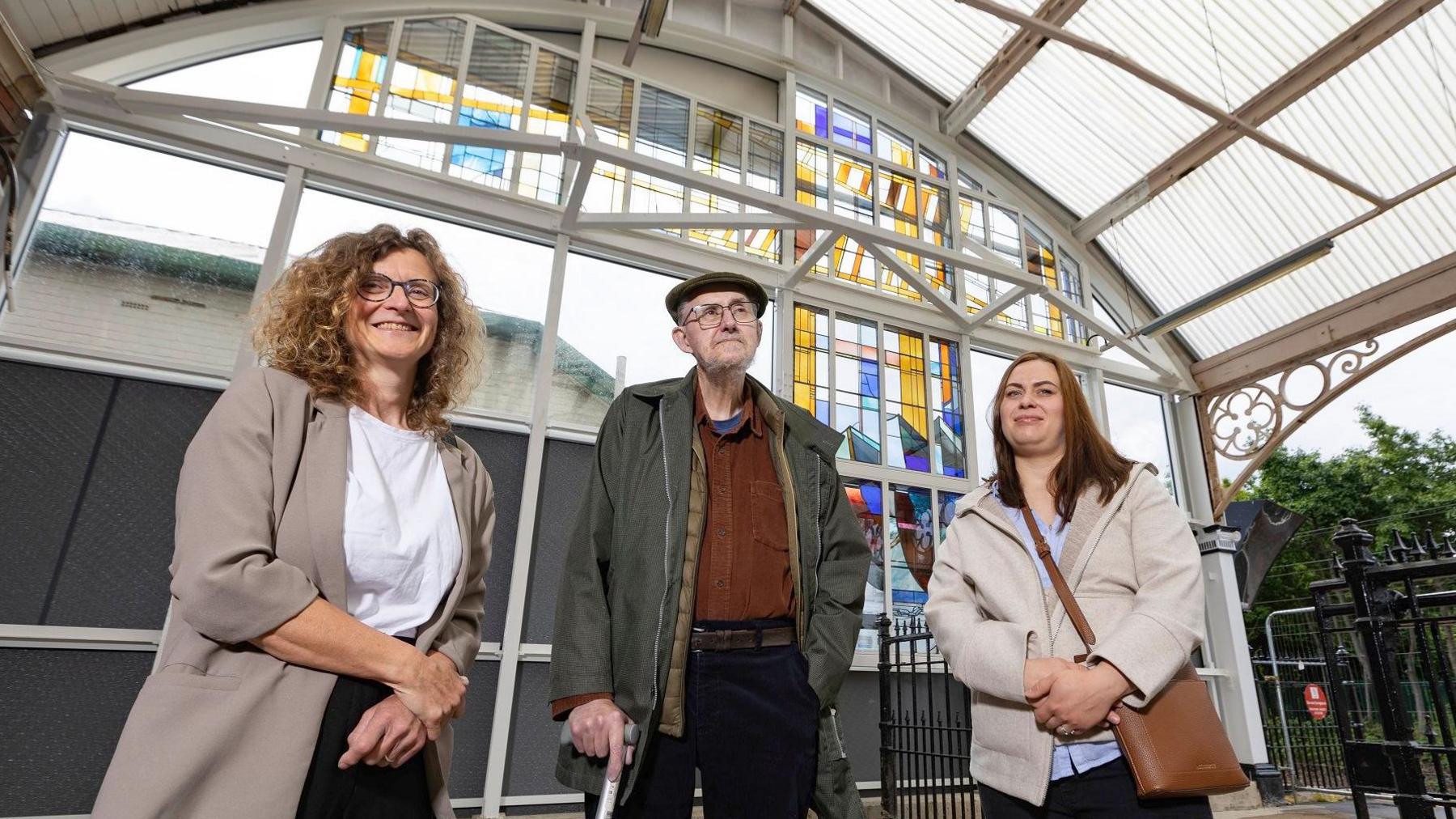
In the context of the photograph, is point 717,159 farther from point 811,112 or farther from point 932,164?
point 932,164

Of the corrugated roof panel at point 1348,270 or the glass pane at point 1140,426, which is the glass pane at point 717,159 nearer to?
the glass pane at point 1140,426

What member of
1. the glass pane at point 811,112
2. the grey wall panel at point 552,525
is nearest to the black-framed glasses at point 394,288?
the grey wall panel at point 552,525

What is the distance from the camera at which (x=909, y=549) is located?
227 inches

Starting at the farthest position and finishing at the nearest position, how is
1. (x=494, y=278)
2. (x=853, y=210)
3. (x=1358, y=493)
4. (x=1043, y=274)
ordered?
(x=1358, y=493), (x=1043, y=274), (x=853, y=210), (x=494, y=278)

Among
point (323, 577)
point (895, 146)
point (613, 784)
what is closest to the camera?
point (323, 577)

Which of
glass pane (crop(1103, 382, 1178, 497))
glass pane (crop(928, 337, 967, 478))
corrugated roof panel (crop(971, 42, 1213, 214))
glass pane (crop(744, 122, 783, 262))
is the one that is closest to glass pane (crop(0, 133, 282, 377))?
glass pane (crop(744, 122, 783, 262))

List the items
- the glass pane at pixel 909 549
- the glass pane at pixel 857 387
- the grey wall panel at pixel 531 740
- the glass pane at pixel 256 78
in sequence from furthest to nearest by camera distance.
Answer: the glass pane at pixel 857 387
the glass pane at pixel 909 549
the glass pane at pixel 256 78
the grey wall panel at pixel 531 740

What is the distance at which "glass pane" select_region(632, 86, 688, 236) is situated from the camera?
18.8ft

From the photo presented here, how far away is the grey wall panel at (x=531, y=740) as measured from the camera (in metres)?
4.17

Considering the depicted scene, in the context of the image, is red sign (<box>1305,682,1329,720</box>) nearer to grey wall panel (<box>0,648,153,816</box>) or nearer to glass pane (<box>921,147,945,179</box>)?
glass pane (<box>921,147,945,179</box>)

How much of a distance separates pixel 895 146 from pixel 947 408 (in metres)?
2.70

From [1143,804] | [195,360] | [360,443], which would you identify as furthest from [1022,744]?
[195,360]

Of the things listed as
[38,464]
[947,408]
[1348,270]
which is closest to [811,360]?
[947,408]

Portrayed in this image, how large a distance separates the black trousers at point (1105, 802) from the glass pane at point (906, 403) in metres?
4.56
